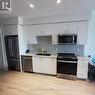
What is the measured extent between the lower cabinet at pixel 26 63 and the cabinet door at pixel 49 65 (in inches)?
28.5

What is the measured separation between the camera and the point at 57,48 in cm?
469

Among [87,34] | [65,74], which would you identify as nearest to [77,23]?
[87,34]

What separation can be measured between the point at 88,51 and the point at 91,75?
1.00m

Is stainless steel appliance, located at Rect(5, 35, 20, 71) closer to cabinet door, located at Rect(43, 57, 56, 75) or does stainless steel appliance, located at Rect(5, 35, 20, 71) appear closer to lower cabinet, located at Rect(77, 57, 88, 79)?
cabinet door, located at Rect(43, 57, 56, 75)

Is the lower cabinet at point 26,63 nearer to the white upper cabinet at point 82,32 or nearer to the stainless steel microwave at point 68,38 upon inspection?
the stainless steel microwave at point 68,38

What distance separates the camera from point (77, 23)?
402 centimetres

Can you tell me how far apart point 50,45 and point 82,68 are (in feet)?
5.83

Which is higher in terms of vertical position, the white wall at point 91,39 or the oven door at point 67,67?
the white wall at point 91,39

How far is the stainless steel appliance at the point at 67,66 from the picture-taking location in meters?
3.81

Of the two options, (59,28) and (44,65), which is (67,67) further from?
(59,28)

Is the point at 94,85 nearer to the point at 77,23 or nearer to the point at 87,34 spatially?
the point at 87,34

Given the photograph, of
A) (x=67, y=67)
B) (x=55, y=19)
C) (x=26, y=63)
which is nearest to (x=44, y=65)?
(x=26, y=63)

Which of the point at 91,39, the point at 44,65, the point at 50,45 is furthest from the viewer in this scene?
the point at 50,45

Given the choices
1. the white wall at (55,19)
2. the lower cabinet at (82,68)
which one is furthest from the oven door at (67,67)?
the white wall at (55,19)
